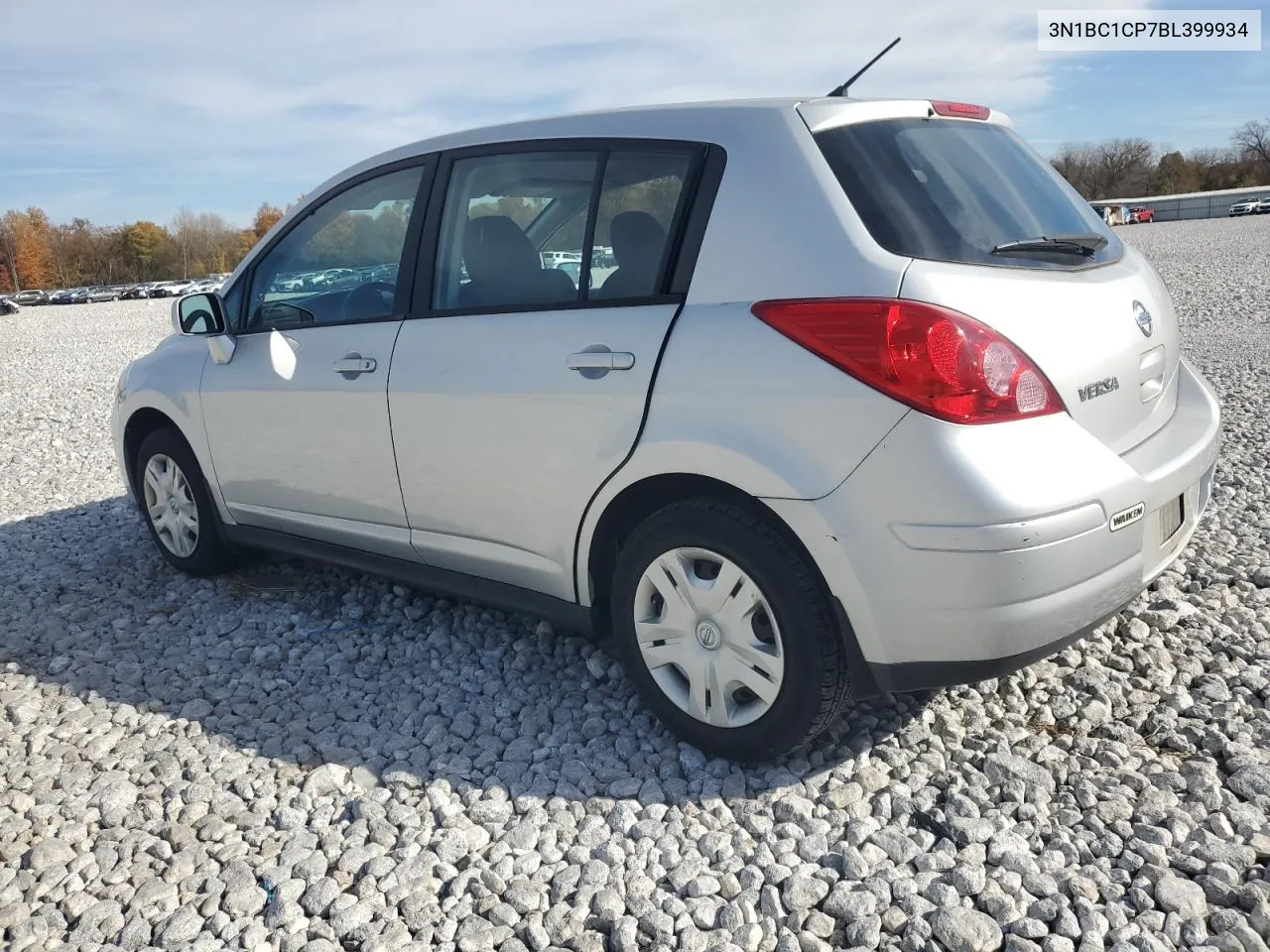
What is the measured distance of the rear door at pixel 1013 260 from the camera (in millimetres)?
2623

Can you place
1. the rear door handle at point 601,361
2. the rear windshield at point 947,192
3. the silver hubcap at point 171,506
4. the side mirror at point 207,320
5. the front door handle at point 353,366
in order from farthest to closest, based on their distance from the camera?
the silver hubcap at point 171,506
the side mirror at point 207,320
the front door handle at point 353,366
the rear door handle at point 601,361
the rear windshield at point 947,192

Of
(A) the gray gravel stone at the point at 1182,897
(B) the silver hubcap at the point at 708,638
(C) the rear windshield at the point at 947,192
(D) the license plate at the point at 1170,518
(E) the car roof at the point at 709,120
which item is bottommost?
(A) the gray gravel stone at the point at 1182,897

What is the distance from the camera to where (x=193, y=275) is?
4003 inches

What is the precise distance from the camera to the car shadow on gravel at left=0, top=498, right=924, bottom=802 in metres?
3.14

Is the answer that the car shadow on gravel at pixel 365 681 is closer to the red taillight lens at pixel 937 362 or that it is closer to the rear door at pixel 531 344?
the rear door at pixel 531 344

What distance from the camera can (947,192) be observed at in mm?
2838

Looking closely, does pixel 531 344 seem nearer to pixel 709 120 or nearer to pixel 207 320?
pixel 709 120

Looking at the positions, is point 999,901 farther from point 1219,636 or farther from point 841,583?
point 1219,636

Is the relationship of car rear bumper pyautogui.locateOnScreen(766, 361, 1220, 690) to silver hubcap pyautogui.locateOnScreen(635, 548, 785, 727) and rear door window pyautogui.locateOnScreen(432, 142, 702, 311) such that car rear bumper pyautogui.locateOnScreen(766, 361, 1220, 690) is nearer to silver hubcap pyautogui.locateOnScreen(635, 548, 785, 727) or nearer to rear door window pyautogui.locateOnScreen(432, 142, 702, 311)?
silver hubcap pyautogui.locateOnScreen(635, 548, 785, 727)

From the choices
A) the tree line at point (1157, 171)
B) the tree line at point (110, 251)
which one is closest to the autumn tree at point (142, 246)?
the tree line at point (110, 251)

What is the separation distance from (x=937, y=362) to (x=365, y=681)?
7.81 ft

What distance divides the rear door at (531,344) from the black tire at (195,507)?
1528 mm

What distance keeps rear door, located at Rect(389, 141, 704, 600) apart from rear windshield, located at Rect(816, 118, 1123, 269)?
1.56 feet

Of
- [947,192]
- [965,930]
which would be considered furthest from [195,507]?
[965,930]
